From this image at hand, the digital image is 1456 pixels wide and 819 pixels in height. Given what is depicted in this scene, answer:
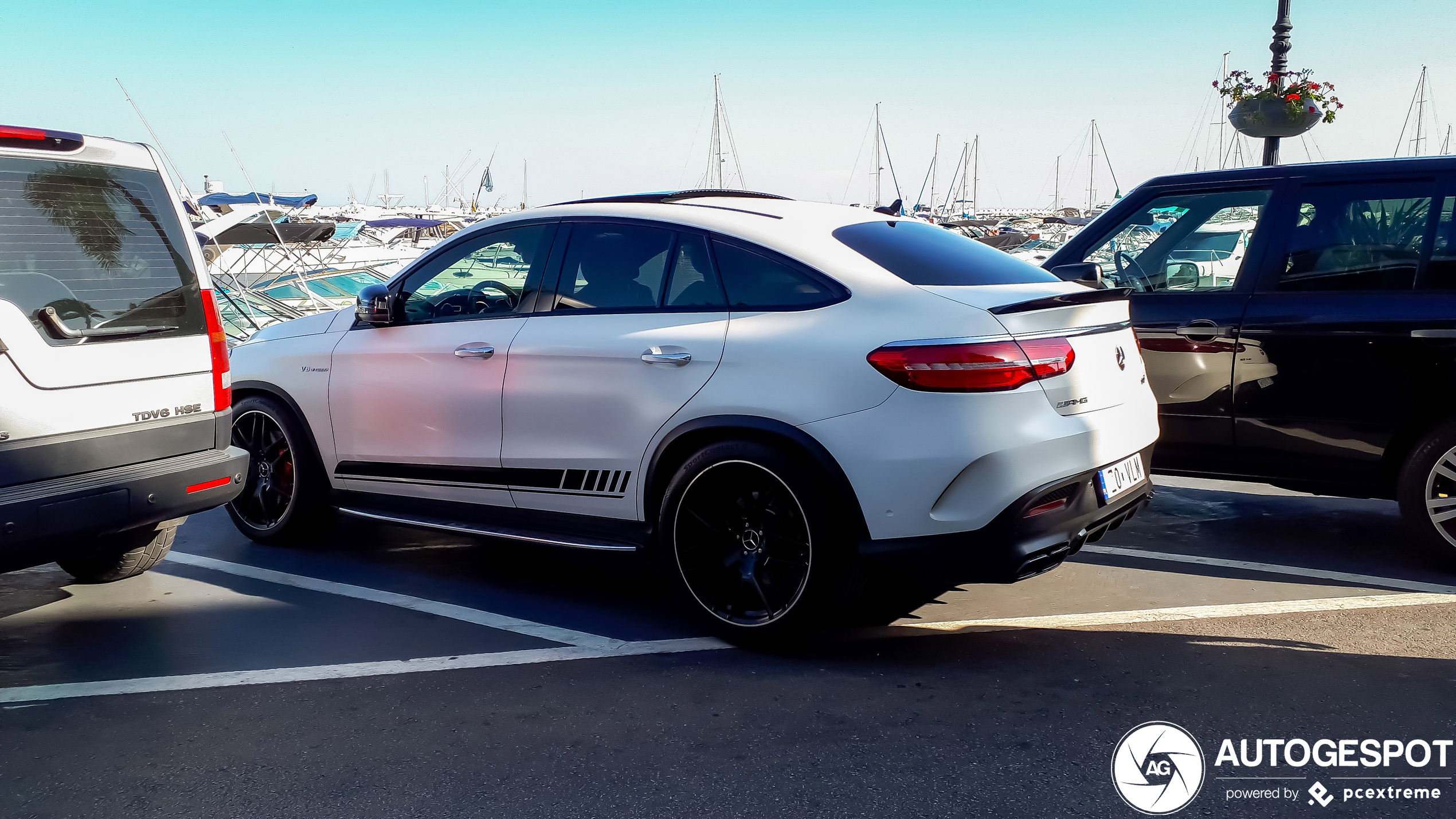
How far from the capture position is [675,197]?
195 inches

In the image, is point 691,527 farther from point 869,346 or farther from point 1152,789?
point 1152,789

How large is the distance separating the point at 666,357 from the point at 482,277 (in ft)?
4.21

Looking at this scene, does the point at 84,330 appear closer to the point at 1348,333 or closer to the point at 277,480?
the point at 277,480

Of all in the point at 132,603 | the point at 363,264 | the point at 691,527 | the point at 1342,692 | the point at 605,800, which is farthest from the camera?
the point at 363,264

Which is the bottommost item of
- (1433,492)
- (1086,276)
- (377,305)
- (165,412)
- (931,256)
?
(1433,492)

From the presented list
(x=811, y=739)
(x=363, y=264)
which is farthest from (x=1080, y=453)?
(x=363, y=264)

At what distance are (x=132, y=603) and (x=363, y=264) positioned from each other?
54.2 feet

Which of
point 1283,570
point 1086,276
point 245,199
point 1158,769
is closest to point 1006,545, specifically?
point 1158,769

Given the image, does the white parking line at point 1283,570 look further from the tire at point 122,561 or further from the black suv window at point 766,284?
the tire at point 122,561

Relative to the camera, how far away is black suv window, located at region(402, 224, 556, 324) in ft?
16.2

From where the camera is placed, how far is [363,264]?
67.6 ft

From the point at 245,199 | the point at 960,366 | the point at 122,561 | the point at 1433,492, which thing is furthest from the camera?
the point at 245,199

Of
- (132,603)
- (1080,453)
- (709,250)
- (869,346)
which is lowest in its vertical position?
(132,603)

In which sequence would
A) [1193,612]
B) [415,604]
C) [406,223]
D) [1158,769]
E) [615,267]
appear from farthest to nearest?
[406,223], [415,604], [615,267], [1193,612], [1158,769]
